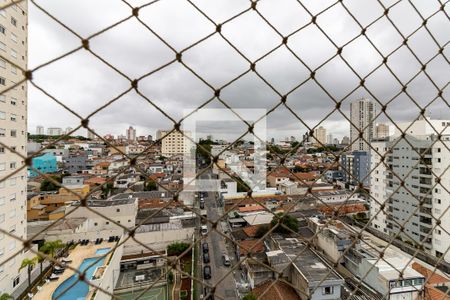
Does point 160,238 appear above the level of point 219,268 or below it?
above

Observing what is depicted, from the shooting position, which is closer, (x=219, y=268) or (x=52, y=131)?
(x=219, y=268)

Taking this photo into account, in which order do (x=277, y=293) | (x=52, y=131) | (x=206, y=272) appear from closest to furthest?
(x=277, y=293) < (x=206, y=272) < (x=52, y=131)

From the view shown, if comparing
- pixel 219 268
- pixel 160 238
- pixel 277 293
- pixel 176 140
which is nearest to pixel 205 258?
pixel 219 268

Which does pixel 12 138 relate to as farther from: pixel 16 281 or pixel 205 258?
pixel 205 258

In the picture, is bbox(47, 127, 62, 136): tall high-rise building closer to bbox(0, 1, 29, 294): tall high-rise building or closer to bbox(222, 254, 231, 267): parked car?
bbox(0, 1, 29, 294): tall high-rise building

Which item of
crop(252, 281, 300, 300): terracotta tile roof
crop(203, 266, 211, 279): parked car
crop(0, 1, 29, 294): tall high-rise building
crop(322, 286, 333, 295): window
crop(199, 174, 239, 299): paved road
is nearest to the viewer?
crop(322, 286, 333, 295): window

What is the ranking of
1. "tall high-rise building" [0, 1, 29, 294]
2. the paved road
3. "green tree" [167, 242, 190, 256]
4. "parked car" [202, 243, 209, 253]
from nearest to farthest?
"tall high-rise building" [0, 1, 29, 294], the paved road, "green tree" [167, 242, 190, 256], "parked car" [202, 243, 209, 253]

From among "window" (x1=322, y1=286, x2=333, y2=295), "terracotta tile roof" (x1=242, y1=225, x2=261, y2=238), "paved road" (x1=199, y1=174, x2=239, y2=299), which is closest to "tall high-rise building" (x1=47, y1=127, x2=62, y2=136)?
"paved road" (x1=199, y1=174, x2=239, y2=299)

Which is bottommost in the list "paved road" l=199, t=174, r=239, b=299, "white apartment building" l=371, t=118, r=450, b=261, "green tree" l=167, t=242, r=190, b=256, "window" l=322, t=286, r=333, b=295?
"paved road" l=199, t=174, r=239, b=299

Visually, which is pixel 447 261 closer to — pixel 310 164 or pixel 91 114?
pixel 91 114
